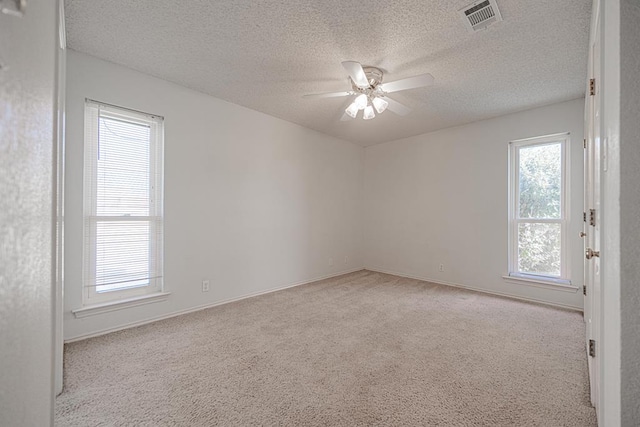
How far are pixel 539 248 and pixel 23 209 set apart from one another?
4.59 metres

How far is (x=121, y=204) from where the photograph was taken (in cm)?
260

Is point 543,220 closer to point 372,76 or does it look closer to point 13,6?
point 372,76

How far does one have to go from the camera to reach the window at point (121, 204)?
7.95ft

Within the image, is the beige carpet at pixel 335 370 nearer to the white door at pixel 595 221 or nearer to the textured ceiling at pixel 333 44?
the white door at pixel 595 221

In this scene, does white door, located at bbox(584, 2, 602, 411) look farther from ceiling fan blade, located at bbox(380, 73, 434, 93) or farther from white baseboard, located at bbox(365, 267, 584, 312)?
white baseboard, located at bbox(365, 267, 584, 312)

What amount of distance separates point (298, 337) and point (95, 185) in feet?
7.46

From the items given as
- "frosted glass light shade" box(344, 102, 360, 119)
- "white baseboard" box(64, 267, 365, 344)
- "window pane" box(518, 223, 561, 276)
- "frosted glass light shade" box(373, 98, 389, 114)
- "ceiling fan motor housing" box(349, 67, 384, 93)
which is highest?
"ceiling fan motor housing" box(349, 67, 384, 93)

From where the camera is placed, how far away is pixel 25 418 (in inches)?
22.7

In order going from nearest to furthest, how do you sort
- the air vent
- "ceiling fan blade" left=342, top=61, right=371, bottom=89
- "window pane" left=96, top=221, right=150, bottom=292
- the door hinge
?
the door hinge → the air vent → "ceiling fan blade" left=342, top=61, right=371, bottom=89 → "window pane" left=96, top=221, right=150, bottom=292

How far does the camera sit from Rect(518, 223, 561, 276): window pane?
341 cm

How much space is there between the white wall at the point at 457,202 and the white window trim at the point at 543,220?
0.07 metres

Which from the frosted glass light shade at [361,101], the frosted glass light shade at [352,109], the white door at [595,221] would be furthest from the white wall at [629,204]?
the frosted glass light shade at [352,109]

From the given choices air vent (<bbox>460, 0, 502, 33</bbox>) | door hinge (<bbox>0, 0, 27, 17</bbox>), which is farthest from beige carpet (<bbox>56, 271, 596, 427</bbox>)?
air vent (<bbox>460, 0, 502, 33</bbox>)

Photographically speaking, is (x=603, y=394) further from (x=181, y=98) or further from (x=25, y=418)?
(x=181, y=98)
